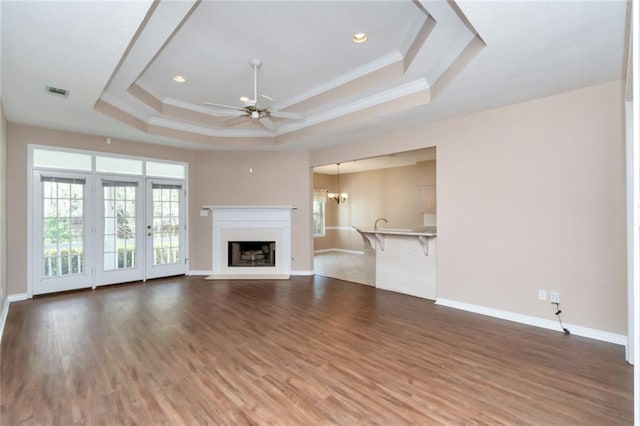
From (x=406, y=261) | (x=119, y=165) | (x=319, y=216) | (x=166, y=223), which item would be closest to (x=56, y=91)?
(x=119, y=165)

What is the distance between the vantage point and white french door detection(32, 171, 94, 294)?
4.94 meters

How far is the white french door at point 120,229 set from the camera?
558 centimetres

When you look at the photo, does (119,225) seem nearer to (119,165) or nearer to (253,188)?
(119,165)

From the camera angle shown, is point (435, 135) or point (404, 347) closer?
point (404, 347)

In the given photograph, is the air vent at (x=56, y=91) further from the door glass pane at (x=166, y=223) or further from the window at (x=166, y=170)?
the door glass pane at (x=166, y=223)

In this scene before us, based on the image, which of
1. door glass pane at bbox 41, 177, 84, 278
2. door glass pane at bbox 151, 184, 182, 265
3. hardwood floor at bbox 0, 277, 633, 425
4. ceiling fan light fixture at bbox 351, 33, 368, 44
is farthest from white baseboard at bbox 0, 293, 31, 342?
ceiling fan light fixture at bbox 351, 33, 368, 44

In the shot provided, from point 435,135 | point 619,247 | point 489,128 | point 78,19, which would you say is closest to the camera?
point 78,19

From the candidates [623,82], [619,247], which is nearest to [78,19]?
[623,82]

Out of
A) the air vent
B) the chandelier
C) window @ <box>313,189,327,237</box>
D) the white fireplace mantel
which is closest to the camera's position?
the air vent

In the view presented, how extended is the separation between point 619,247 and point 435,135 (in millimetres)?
2532

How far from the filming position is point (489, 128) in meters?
4.05

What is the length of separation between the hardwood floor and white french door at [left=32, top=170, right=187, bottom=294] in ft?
3.78

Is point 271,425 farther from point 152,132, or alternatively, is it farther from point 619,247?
point 152,132

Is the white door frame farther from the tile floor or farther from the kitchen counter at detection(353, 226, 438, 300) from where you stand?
the kitchen counter at detection(353, 226, 438, 300)
